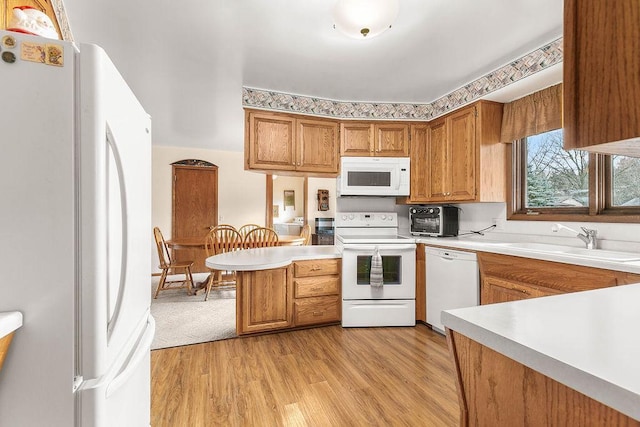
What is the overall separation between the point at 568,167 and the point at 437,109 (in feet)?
4.44

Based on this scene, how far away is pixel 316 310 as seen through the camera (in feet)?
9.39

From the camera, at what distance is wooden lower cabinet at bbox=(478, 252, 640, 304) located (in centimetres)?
159

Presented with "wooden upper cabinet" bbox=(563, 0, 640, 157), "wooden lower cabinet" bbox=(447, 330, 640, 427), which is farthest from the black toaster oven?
"wooden upper cabinet" bbox=(563, 0, 640, 157)

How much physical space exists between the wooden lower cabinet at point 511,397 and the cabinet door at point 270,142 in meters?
2.51

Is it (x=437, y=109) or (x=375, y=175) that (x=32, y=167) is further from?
(x=437, y=109)

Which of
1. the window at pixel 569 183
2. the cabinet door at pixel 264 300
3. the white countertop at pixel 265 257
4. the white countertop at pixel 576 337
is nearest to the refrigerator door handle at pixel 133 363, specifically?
the white countertop at pixel 576 337

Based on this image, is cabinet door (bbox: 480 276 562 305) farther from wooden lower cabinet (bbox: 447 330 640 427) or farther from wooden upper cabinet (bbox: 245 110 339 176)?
wooden upper cabinet (bbox: 245 110 339 176)

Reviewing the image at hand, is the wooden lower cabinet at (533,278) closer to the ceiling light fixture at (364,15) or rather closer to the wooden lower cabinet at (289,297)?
the wooden lower cabinet at (289,297)

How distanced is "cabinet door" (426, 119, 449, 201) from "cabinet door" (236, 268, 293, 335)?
1.78 m

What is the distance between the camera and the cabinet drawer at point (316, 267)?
9.25 feet

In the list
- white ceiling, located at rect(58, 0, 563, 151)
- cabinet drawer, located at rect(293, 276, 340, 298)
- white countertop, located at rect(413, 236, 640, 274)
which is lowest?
cabinet drawer, located at rect(293, 276, 340, 298)

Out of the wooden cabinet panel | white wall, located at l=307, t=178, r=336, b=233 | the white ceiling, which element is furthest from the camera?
white wall, located at l=307, t=178, r=336, b=233

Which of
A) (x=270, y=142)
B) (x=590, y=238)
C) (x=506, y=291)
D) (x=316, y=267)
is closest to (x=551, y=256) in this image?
(x=506, y=291)

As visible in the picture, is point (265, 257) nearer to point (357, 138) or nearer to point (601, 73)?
point (357, 138)
